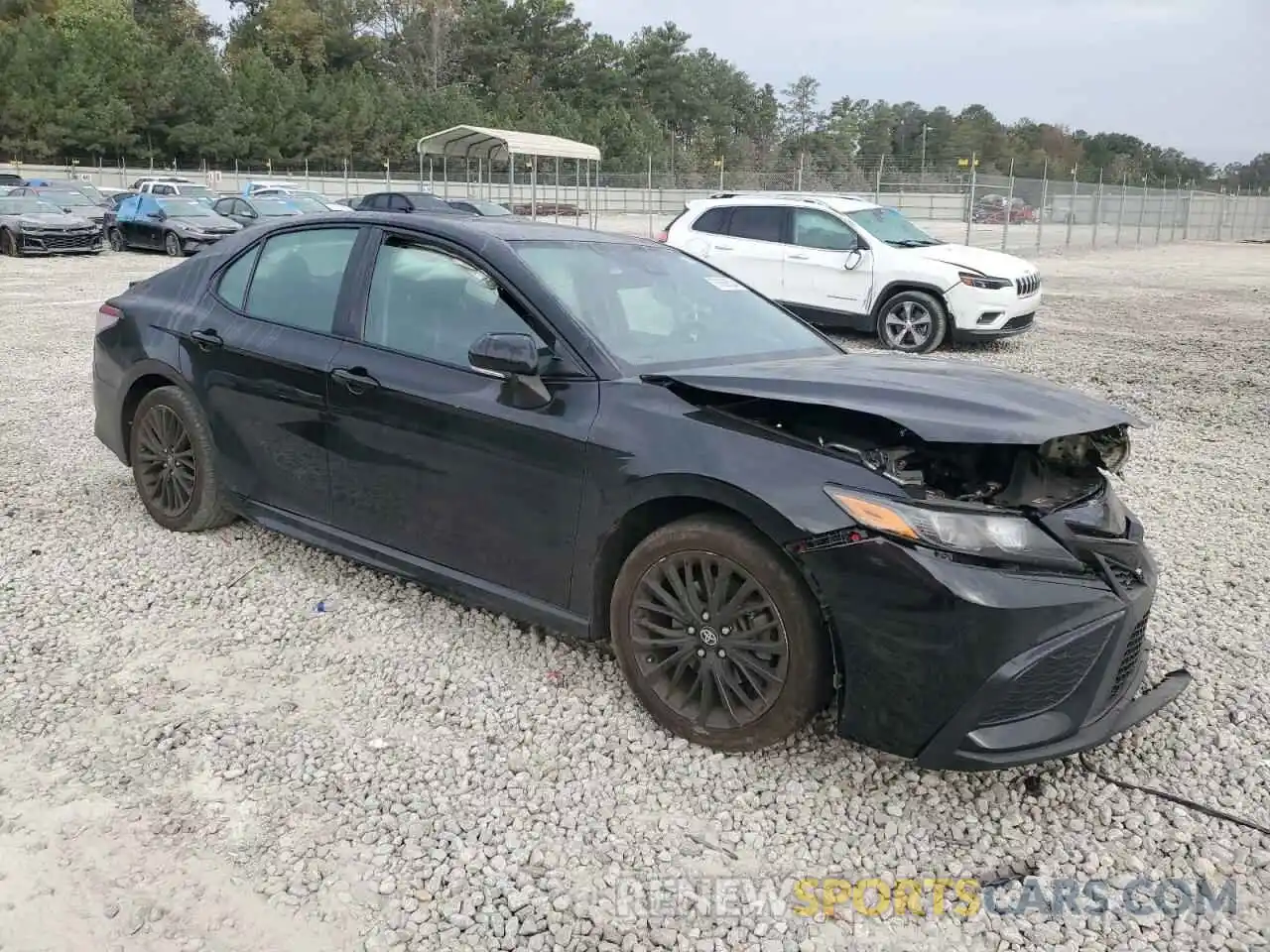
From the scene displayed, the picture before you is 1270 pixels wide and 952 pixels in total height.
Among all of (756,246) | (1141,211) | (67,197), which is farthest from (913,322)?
(1141,211)

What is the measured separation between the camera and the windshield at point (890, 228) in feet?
38.1

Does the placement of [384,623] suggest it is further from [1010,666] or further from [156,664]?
[1010,666]

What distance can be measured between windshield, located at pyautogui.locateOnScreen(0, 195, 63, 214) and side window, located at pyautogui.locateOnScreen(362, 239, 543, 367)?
2188 cm

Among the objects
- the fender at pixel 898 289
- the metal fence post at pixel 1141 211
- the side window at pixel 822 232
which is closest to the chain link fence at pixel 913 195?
the metal fence post at pixel 1141 211

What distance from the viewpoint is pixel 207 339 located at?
4426 mm

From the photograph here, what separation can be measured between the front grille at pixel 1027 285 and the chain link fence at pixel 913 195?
14273mm

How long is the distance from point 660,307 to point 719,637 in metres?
1.43

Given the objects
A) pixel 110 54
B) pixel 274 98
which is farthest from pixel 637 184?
pixel 110 54

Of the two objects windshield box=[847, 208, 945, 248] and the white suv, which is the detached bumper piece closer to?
the white suv

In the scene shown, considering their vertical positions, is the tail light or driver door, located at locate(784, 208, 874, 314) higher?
driver door, located at locate(784, 208, 874, 314)

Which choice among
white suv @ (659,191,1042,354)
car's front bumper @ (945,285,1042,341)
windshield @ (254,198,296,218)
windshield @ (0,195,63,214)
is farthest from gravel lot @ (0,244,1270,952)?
windshield @ (254,198,296,218)

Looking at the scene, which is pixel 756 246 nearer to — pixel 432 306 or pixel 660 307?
pixel 660 307

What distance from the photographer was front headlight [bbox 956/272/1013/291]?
Answer: 10914 mm

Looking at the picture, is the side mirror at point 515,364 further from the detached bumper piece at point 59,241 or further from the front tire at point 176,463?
the detached bumper piece at point 59,241
